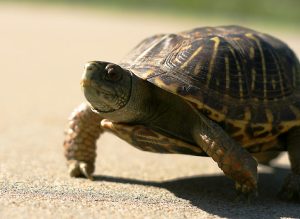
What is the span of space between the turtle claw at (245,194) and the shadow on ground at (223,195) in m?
0.04

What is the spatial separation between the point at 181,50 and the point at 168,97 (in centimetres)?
41

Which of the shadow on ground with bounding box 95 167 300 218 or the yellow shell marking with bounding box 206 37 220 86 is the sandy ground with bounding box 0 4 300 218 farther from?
the yellow shell marking with bounding box 206 37 220 86

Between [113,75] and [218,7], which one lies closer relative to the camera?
[113,75]

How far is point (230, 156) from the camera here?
159 inches

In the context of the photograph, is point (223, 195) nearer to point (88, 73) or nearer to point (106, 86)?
point (106, 86)

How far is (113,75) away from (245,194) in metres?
1.38

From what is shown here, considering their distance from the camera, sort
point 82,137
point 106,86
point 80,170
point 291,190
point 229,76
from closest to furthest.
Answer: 1. point 106,86
2. point 291,190
3. point 229,76
4. point 80,170
5. point 82,137

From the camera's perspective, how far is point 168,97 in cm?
457

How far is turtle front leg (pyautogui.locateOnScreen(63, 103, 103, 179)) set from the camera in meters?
4.93

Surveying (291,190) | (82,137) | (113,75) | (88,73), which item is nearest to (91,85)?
(88,73)

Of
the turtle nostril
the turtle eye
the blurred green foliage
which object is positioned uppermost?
the turtle nostril

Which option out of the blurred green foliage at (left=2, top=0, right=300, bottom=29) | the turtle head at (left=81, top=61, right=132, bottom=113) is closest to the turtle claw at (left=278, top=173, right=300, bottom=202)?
the turtle head at (left=81, top=61, right=132, bottom=113)

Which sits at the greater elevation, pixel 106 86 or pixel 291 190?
pixel 106 86

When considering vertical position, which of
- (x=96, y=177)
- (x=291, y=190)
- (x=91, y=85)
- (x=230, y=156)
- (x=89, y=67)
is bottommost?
(x=96, y=177)
